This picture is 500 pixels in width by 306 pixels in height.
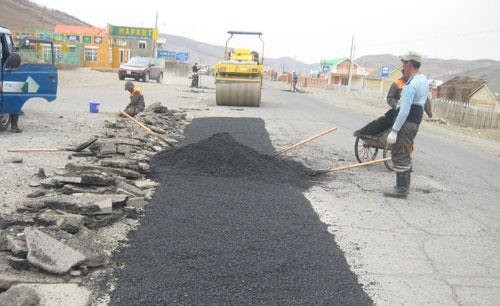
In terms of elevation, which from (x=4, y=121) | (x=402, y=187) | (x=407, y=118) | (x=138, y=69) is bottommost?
(x=402, y=187)

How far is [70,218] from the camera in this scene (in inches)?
178

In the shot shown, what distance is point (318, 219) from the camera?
5500 mm

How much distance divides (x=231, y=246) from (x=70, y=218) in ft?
4.94

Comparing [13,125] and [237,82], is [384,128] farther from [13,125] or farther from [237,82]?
[237,82]

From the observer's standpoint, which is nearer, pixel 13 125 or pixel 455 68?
pixel 13 125

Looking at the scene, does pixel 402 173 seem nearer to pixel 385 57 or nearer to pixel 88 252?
pixel 88 252

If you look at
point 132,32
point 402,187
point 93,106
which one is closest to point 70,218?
point 402,187

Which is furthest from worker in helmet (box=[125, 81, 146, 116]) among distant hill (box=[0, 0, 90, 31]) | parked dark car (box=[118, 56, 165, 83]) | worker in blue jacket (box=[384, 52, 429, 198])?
distant hill (box=[0, 0, 90, 31])

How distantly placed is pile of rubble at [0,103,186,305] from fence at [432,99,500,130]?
78.2 ft

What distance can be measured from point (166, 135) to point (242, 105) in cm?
946

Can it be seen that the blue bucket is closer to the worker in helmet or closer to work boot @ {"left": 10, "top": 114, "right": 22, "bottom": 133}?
the worker in helmet

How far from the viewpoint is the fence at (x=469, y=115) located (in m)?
26.7

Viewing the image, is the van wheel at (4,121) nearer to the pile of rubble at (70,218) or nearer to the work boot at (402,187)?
the pile of rubble at (70,218)

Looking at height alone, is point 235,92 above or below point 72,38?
below
